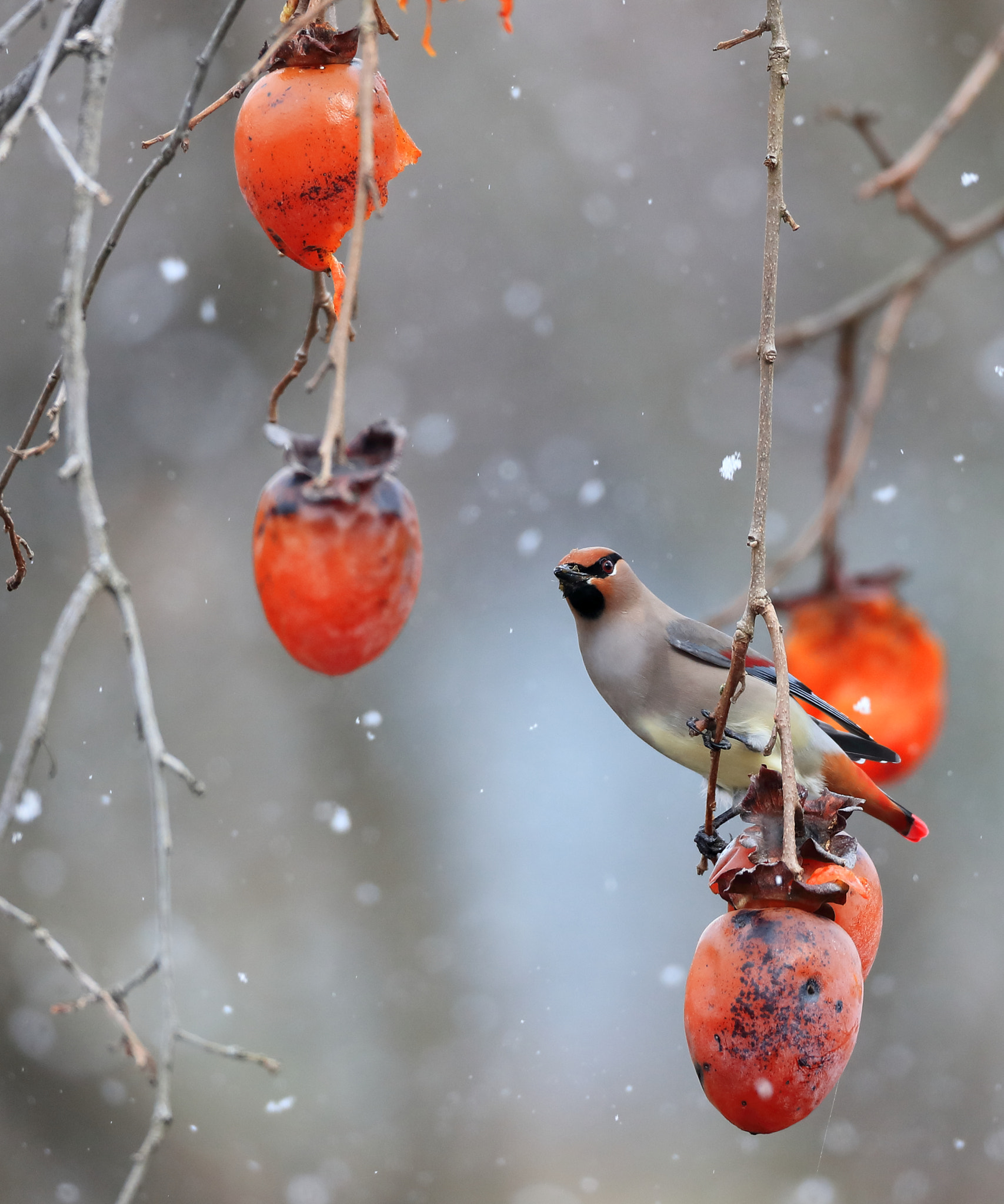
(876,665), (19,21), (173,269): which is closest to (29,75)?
(19,21)

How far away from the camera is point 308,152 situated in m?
0.82

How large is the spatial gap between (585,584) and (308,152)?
Result: 38 centimetres

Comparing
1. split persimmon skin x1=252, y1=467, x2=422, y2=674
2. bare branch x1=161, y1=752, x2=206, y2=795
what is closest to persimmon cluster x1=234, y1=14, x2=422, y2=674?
split persimmon skin x1=252, y1=467, x2=422, y2=674

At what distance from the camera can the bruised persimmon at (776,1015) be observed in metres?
0.73

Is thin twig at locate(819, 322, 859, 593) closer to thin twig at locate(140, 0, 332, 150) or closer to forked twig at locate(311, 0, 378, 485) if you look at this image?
thin twig at locate(140, 0, 332, 150)

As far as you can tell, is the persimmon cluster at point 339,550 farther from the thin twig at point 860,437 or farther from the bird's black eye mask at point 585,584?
the thin twig at point 860,437

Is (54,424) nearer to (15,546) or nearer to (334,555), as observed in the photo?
(15,546)

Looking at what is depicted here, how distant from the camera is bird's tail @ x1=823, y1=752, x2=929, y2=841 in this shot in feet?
3.38

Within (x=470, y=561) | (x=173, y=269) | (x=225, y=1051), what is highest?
(x=173, y=269)

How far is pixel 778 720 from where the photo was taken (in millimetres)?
670

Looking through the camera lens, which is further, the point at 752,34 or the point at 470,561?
the point at 470,561

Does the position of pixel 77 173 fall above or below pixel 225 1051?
above

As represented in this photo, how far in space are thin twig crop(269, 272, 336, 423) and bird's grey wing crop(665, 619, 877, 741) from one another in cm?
48

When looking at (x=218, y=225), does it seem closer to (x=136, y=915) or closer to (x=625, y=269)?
(x=625, y=269)
